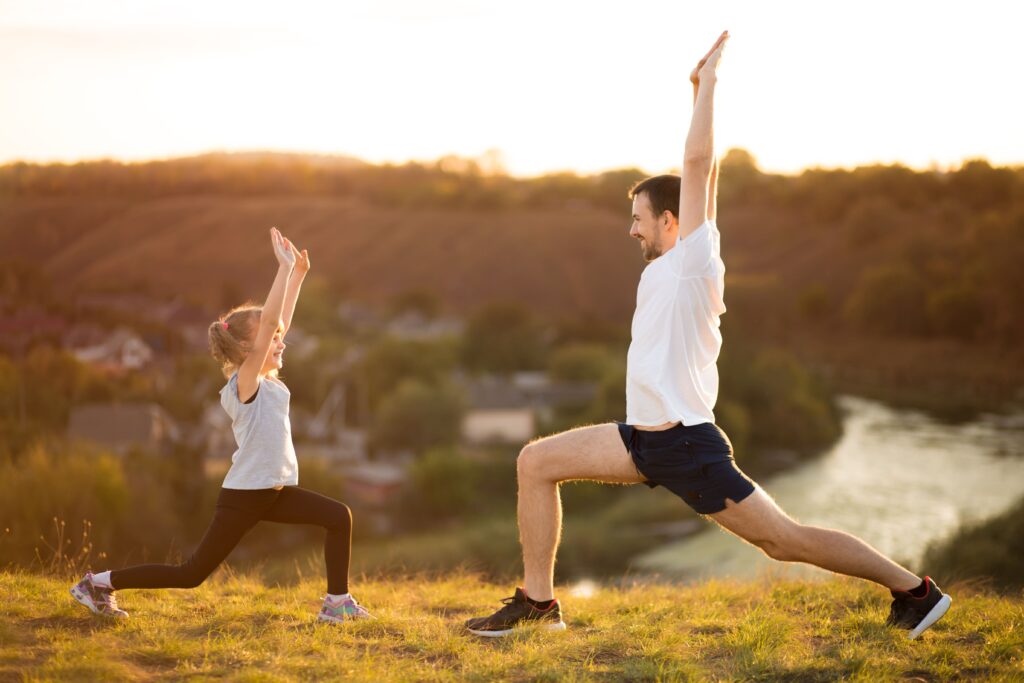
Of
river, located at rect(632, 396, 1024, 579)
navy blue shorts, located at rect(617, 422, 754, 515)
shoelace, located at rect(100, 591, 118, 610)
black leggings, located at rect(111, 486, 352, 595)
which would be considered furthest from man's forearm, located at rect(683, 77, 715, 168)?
river, located at rect(632, 396, 1024, 579)

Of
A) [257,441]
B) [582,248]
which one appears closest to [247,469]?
[257,441]

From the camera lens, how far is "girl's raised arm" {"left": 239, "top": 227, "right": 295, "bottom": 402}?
4102 millimetres

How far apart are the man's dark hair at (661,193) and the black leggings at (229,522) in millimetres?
2055

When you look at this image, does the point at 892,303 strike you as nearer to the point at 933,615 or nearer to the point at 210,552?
the point at 933,615

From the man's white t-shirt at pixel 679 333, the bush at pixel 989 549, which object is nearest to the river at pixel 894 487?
the bush at pixel 989 549

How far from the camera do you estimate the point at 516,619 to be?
14.1 feet

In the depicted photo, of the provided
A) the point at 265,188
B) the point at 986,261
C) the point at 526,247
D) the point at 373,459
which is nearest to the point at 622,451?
the point at 373,459

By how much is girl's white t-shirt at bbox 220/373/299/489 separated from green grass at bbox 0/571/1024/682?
2.29 feet

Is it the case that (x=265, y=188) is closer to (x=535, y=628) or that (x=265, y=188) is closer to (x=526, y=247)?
(x=526, y=247)

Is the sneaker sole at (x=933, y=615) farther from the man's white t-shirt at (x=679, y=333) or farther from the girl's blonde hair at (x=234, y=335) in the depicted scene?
the girl's blonde hair at (x=234, y=335)

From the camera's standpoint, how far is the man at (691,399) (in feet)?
12.5

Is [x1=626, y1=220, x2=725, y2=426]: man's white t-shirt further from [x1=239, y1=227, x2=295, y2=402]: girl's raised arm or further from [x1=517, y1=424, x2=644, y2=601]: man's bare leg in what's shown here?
[x1=239, y1=227, x2=295, y2=402]: girl's raised arm

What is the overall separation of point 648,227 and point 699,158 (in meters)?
0.38

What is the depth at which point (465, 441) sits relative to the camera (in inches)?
1866
